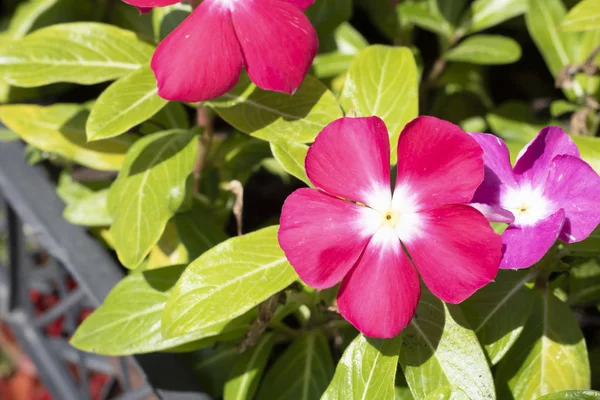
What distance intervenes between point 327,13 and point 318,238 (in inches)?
25.7

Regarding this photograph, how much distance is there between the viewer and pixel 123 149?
3.85 ft

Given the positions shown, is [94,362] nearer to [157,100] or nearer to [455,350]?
[157,100]

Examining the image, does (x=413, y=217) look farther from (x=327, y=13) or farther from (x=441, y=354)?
(x=327, y=13)

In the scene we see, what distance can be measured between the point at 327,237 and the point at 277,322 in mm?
345

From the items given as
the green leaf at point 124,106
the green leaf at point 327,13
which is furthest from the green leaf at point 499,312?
the green leaf at point 327,13

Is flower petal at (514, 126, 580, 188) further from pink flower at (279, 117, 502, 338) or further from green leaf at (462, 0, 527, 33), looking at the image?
green leaf at (462, 0, 527, 33)

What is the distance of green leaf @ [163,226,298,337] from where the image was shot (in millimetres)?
742

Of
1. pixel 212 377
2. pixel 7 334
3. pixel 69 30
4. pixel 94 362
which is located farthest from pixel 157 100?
pixel 7 334

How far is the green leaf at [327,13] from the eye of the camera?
121 centimetres

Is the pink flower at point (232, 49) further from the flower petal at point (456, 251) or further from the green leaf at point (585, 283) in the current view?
the green leaf at point (585, 283)

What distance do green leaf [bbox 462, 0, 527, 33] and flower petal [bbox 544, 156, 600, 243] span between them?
27.6 inches

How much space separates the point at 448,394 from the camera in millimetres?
700

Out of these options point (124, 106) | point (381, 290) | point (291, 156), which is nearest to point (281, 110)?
point (291, 156)

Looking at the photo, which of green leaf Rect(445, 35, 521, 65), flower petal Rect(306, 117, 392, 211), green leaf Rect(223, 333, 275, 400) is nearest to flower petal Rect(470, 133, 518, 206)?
flower petal Rect(306, 117, 392, 211)
